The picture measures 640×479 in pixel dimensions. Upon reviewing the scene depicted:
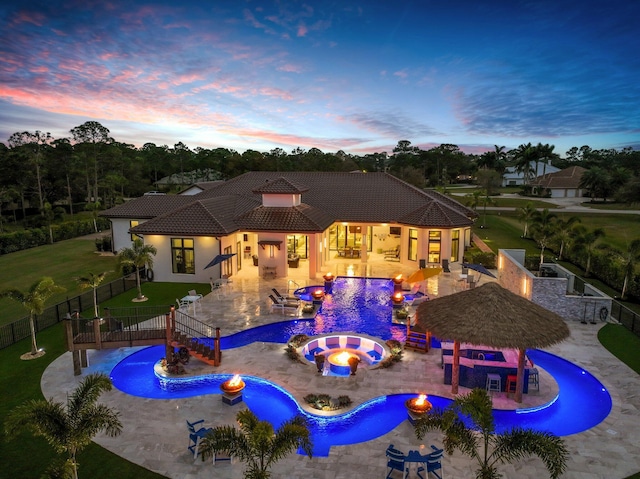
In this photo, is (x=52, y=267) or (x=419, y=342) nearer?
(x=419, y=342)

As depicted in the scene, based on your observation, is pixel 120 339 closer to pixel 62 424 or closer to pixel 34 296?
pixel 34 296

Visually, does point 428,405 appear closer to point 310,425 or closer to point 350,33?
point 310,425

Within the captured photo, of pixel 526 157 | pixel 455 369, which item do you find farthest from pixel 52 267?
pixel 526 157

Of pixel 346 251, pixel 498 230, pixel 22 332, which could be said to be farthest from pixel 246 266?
pixel 498 230

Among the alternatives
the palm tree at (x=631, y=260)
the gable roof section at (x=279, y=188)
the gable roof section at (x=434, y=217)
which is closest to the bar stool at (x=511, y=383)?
the palm tree at (x=631, y=260)

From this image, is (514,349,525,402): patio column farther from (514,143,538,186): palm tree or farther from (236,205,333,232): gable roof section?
(514,143,538,186): palm tree

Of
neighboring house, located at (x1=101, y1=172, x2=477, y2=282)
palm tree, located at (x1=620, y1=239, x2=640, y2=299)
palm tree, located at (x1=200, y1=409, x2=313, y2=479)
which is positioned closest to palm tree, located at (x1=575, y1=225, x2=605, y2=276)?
palm tree, located at (x1=620, y1=239, x2=640, y2=299)
